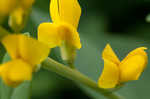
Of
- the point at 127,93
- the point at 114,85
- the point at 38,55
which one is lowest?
the point at 127,93

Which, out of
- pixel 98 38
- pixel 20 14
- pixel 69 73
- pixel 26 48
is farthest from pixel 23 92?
pixel 98 38

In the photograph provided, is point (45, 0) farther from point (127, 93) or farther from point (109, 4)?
point (127, 93)

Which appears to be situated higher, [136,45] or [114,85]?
[114,85]

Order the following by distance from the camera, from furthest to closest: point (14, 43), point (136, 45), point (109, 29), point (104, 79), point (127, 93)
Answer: point (109, 29) → point (136, 45) → point (127, 93) → point (104, 79) → point (14, 43)

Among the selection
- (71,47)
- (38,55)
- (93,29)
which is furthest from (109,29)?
(38,55)

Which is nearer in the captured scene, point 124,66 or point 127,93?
point 124,66

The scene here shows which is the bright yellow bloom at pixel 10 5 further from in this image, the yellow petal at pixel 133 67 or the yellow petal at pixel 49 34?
the yellow petal at pixel 133 67

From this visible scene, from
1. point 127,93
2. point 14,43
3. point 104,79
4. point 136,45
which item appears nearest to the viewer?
point 14,43
